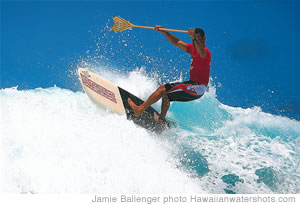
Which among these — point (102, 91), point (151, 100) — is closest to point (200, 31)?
Result: point (151, 100)

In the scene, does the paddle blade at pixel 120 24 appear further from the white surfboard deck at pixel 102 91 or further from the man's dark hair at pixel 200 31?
the man's dark hair at pixel 200 31

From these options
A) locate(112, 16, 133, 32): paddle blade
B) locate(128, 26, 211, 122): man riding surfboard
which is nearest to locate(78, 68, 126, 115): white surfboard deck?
locate(128, 26, 211, 122): man riding surfboard

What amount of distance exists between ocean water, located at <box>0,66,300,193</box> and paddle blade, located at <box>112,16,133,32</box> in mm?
1756

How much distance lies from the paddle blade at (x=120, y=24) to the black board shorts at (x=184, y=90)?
1.71m

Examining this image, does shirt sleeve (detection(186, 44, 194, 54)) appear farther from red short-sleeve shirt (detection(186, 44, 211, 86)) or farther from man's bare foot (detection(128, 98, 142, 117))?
man's bare foot (detection(128, 98, 142, 117))

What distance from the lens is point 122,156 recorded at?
3.99 meters

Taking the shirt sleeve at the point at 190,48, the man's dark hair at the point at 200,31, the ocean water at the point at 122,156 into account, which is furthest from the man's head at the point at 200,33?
the ocean water at the point at 122,156

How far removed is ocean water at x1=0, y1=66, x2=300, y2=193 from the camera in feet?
11.3

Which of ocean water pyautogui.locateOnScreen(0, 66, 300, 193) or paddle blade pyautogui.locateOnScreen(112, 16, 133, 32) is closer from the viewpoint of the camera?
ocean water pyautogui.locateOnScreen(0, 66, 300, 193)

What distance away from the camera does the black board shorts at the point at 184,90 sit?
4.55 metres

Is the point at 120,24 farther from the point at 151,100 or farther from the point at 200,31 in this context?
the point at 200,31

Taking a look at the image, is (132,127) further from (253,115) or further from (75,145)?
(253,115)

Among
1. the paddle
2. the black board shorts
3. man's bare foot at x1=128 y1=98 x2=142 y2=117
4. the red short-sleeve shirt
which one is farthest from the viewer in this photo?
the paddle

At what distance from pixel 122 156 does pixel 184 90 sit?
1.55 meters
